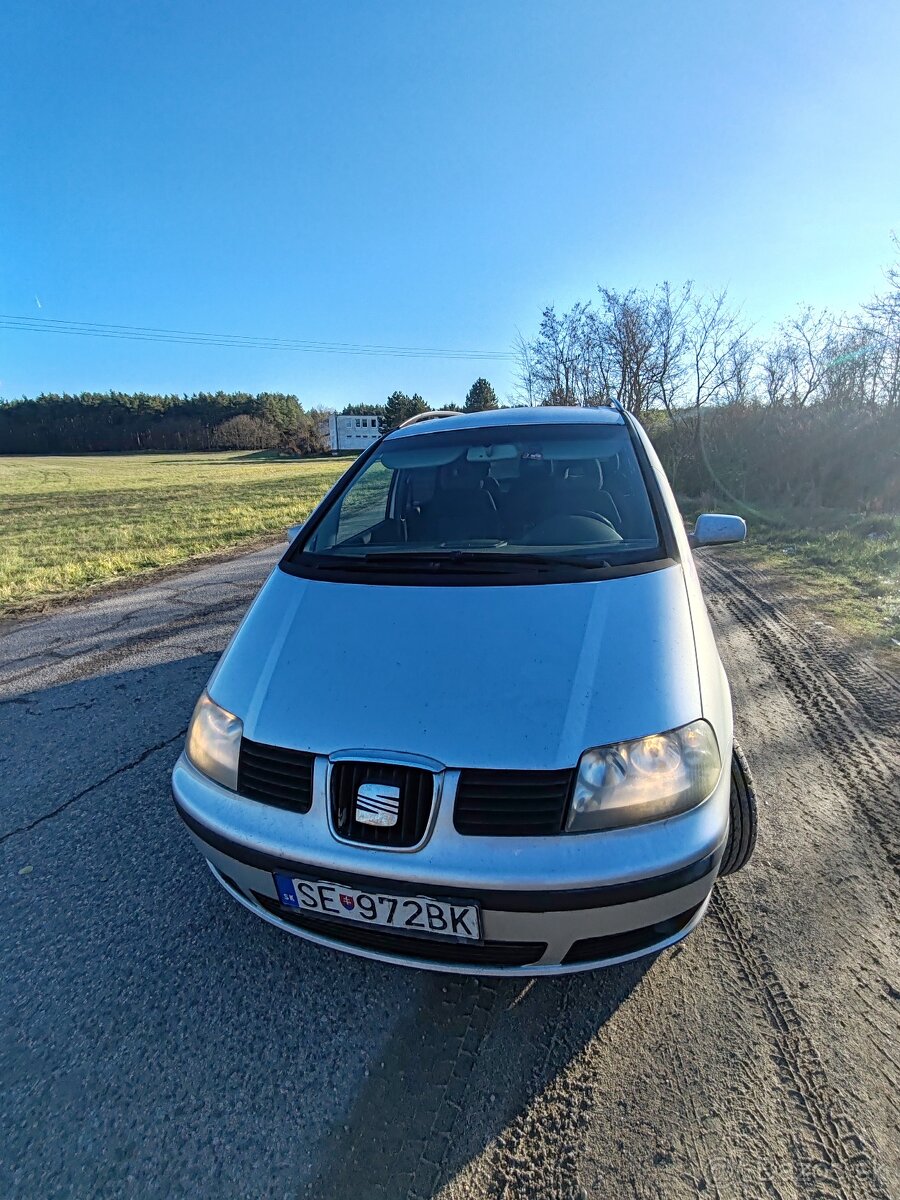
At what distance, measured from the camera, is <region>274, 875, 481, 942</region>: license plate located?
1.41 m

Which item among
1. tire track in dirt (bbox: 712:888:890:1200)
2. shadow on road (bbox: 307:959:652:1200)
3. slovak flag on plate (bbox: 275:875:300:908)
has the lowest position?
shadow on road (bbox: 307:959:652:1200)

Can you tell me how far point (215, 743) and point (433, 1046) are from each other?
1.06 metres

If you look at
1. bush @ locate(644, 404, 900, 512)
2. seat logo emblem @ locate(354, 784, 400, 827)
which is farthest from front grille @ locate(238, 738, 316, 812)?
bush @ locate(644, 404, 900, 512)

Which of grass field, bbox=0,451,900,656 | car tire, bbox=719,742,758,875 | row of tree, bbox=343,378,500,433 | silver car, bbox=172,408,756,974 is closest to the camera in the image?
silver car, bbox=172,408,756,974

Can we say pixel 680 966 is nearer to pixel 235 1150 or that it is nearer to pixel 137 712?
pixel 235 1150

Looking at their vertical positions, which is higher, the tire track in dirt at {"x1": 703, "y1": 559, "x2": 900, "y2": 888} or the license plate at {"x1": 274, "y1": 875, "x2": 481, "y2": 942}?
the license plate at {"x1": 274, "y1": 875, "x2": 481, "y2": 942}

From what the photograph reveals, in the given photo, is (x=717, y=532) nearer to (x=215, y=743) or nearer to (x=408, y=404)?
(x=215, y=743)

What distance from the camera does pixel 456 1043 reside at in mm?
1608

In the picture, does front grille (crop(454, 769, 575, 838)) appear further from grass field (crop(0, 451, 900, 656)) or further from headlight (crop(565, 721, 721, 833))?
grass field (crop(0, 451, 900, 656))

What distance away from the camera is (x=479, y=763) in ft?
4.69

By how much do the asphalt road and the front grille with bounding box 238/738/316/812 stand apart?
69cm

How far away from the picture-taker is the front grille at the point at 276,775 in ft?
5.07

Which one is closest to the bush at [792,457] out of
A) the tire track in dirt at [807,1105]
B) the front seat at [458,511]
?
the front seat at [458,511]

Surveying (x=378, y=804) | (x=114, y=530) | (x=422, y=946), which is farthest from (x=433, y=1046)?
(x=114, y=530)
